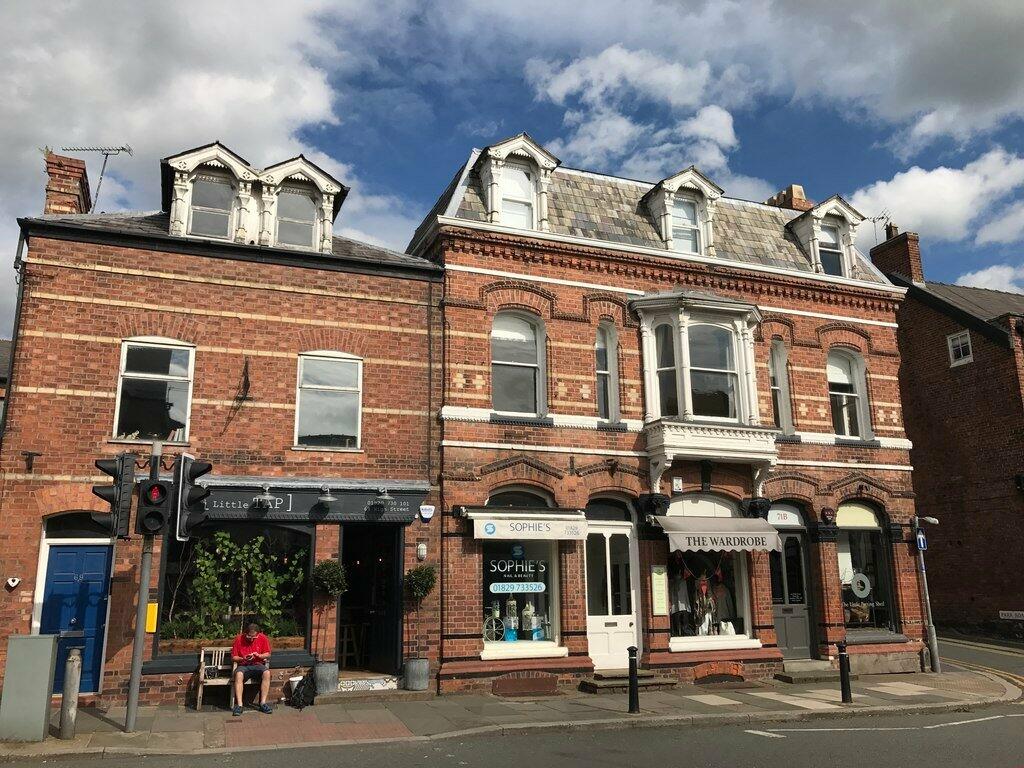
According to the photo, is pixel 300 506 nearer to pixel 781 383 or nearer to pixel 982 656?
pixel 781 383

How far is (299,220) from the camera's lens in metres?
15.1

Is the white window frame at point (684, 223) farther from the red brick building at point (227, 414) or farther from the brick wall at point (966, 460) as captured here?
the brick wall at point (966, 460)

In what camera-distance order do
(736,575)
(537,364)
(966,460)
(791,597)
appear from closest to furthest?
1. (537,364)
2. (736,575)
3. (791,597)
4. (966,460)

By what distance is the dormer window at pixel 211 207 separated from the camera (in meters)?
14.4

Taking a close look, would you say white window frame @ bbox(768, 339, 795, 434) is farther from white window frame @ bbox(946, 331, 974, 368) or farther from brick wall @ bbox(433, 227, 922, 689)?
white window frame @ bbox(946, 331, 974, 368)

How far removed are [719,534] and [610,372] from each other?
3816 millimetres

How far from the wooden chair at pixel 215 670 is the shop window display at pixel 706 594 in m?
8.17

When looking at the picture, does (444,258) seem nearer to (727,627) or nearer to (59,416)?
(59,416)

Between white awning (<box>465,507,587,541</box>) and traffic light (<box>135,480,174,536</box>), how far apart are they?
5402 millimetres

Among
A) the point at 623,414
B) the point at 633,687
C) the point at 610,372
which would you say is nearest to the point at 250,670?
the point at 633,687

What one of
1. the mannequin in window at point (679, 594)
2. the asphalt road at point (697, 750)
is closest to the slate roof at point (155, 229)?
the mannequin in window at point (679, 594)

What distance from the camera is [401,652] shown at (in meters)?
13.6

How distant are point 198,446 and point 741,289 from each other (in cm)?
1160

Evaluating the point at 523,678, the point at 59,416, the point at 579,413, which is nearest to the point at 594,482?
the point at 579,413
